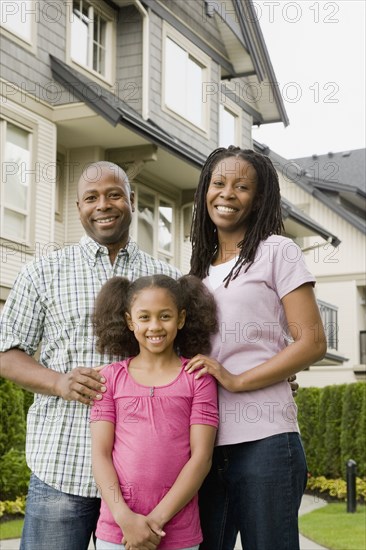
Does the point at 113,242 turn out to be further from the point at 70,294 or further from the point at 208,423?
the point at 208,423

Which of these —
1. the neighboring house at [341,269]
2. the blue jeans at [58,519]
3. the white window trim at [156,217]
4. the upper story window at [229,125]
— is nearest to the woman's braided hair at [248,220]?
the blue jeans at [58,519]

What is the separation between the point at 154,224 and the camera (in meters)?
16.6

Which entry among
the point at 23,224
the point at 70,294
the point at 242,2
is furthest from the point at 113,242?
the point at 242,2

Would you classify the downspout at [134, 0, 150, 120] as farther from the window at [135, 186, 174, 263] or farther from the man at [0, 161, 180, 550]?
the man at [0, 161, 180, 550]

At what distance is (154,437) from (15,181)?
1035 centimetres

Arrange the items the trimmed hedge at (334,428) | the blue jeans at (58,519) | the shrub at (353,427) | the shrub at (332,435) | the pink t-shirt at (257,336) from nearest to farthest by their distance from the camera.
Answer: the pink t-shirt at (257,336)
the blue jeans at (58,519)
the shrub at (353,427)
the trimmed hedge at (334,428)
the shrub at (332,435)

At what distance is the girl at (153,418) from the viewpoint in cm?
291

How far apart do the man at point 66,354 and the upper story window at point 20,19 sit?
10.1 meters

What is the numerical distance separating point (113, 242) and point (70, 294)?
1.04 ft

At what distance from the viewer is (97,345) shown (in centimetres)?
323

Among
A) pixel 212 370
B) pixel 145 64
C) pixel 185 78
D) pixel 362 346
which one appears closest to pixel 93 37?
pixel 145 64

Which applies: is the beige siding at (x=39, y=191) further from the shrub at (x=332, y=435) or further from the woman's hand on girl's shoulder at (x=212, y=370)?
the woman's hand on girl's shoulder at (x=212, y=370)

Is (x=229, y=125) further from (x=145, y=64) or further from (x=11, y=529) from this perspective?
(x=11, y=529)

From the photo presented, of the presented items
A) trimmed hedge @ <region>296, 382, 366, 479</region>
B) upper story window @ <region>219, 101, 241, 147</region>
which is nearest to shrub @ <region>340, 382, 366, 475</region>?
trimmed hedge @ <region>296, 382, 366, 479</region>
